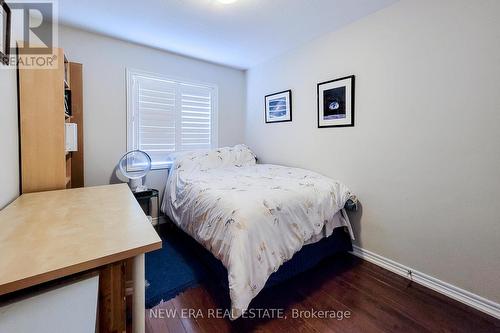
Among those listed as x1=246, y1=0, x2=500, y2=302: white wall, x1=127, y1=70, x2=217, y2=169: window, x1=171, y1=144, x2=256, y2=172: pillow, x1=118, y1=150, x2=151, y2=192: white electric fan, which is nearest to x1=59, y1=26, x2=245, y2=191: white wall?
x1=127, y1=70, x2=217, y2=169: window

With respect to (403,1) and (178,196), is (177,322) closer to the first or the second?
(178,196)

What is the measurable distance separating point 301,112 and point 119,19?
85.5 inches

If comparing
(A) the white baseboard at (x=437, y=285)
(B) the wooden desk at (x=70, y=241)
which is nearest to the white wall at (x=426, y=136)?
(A) the white baseboard at (x=437, y=285)

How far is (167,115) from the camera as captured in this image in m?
3.10

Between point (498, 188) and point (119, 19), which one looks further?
point (119, 19)

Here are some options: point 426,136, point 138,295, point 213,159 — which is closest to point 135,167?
point 213,159

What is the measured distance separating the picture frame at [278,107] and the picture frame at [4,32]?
8.34ft

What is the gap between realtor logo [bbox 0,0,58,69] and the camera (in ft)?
5.20

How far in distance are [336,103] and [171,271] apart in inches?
90.6

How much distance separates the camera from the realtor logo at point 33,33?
1586mm

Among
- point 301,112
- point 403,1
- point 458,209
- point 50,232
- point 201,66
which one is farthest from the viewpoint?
point 201,66

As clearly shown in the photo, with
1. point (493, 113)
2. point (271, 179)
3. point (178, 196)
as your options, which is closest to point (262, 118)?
point (271, 179)

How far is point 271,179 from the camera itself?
2.35 meters

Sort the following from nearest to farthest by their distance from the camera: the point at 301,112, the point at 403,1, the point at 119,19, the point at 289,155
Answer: the point at 403,1 < the point at 119,19 < the point at 301,112 < the point at 289,155
